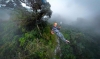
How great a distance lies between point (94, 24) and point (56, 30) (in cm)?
3449

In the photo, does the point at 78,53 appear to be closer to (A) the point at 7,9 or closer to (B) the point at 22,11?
(A) the point at 7,9

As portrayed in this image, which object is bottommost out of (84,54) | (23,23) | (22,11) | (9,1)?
(84,54)

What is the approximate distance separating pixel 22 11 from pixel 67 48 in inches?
564

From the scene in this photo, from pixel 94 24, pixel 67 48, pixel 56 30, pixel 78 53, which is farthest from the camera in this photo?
pixel 94 24

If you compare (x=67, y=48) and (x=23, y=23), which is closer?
(x=23, y=23)

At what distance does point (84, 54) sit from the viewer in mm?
27359

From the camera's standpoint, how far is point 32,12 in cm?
1021

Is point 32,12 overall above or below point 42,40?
above

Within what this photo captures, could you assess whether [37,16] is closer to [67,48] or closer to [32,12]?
[32,12]

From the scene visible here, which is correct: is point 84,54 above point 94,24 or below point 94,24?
below

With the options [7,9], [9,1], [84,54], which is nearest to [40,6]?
[9,1]

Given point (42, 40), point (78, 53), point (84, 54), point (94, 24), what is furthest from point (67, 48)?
point (94, 24)

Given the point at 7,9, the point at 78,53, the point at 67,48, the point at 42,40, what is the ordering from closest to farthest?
the point at 42,40
the point at 7,9
the point at 67,48
the point at 78,53

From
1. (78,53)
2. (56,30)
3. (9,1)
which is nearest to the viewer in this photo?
(56,30)
